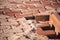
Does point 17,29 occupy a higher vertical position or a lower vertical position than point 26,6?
lower

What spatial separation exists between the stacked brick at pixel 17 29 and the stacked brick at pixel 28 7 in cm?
23

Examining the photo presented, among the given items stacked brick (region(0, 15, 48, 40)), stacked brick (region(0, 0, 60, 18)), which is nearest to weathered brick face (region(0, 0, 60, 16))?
stacked brick (region(0, 0, 60, 18))

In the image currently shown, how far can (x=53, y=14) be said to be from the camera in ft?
9.04

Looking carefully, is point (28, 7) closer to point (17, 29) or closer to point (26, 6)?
point (26, 6)

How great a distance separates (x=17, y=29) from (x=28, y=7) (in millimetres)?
998

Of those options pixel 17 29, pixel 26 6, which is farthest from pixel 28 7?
pixel 17 29

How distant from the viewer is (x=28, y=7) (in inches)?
138

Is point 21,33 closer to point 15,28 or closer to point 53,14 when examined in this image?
point 15,28

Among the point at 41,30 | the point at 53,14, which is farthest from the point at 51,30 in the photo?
the point at 53,14

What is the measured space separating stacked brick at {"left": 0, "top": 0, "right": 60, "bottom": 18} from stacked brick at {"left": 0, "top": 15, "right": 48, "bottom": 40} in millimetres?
233

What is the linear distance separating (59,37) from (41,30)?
28 cm

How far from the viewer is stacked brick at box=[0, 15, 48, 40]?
7.86ft

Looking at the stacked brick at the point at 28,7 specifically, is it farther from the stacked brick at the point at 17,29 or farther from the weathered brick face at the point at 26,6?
the stacked brick at the point at 17,29

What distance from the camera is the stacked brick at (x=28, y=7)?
3.23 meters
